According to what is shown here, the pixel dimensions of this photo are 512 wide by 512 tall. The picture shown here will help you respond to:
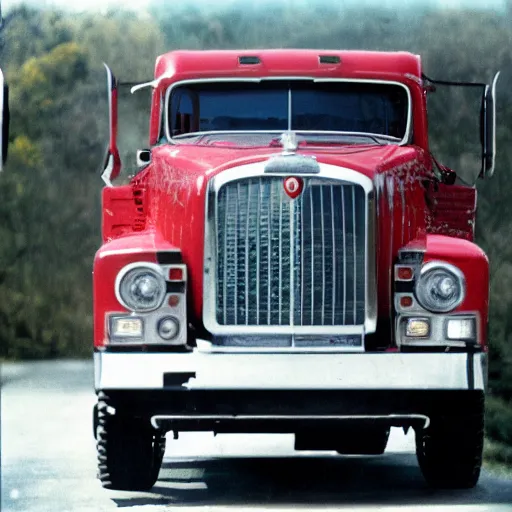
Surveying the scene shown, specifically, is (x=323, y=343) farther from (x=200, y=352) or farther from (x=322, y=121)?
(x=322, y=121)

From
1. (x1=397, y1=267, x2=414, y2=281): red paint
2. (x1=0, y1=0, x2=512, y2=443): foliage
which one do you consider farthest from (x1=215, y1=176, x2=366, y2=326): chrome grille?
(x1=0, y1=0, x2=512, y2=443): foliage

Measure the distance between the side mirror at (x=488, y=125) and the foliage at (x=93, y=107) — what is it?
8.40m

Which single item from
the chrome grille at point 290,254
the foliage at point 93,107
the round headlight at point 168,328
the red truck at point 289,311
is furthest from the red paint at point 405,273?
the foliage at point 93,107

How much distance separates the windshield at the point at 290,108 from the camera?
1069 centimetres

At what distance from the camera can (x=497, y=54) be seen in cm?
2747

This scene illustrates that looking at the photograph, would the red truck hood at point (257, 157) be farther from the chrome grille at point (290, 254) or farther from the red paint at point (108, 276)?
the red paint at point (108, 276)

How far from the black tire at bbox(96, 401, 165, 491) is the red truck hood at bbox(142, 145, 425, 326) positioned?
80 centimetres

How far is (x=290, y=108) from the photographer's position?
1076 cm

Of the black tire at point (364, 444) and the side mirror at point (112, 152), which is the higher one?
the side mirror at point (112, 152)

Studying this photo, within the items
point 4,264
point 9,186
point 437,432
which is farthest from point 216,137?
point 9,186

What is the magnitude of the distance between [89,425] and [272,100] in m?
5.97

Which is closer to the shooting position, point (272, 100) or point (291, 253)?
point (291, 253)

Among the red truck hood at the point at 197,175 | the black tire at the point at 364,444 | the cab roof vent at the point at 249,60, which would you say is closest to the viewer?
the red truck hood at the point at 197,175

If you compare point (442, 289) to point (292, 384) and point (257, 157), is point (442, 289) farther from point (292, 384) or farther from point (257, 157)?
point (257, 157)
